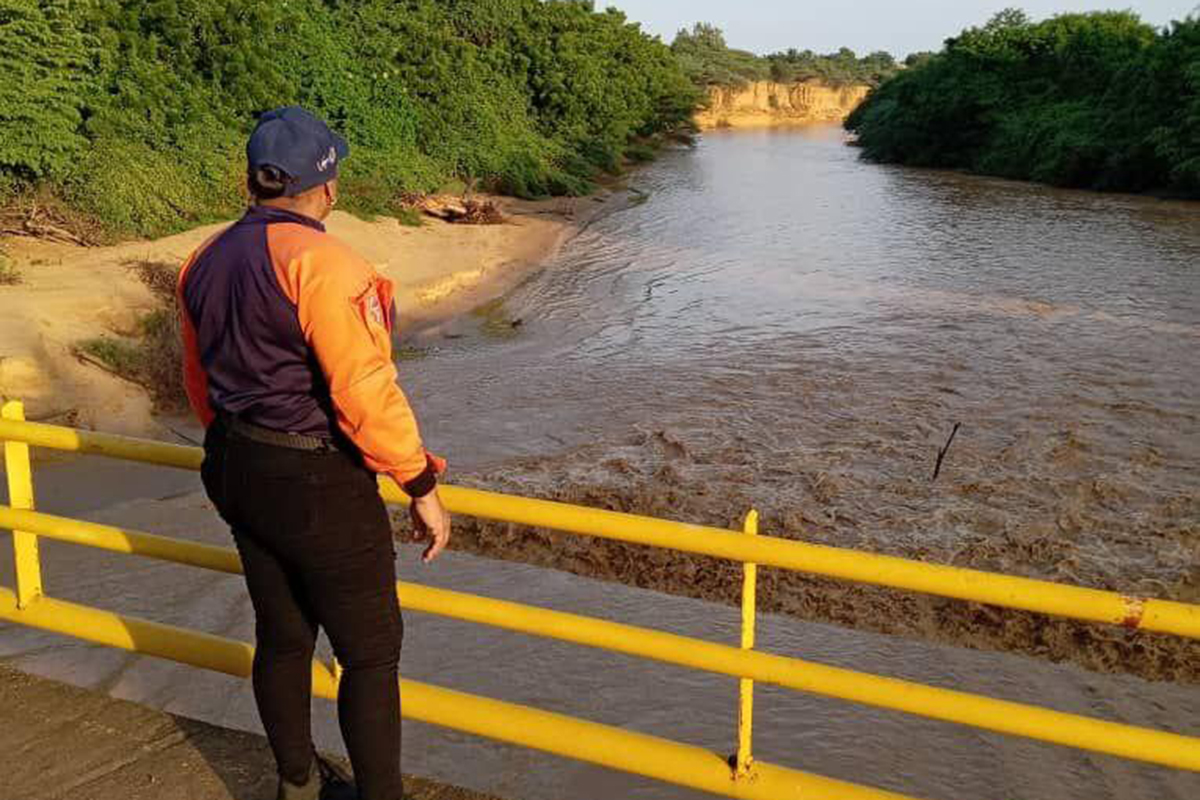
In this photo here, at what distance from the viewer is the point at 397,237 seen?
18.2 m

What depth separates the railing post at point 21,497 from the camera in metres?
3.28

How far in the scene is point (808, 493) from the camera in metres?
8.59

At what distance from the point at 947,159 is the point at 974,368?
3184 centimetres

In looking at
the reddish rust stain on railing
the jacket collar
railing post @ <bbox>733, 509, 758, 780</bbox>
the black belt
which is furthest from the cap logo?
the reddish rust stain on railing

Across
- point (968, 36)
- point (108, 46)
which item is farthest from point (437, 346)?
point (968, 36)

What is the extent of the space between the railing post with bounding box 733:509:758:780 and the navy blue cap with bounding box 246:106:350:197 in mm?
1232

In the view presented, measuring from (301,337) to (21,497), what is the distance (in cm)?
165

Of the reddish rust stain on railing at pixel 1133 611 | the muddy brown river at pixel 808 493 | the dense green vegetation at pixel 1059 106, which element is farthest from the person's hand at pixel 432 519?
the dense green vegetation at pixel 1059 106

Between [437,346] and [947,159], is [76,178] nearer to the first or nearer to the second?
[437,346]

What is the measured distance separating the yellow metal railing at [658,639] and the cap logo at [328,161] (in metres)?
0.80

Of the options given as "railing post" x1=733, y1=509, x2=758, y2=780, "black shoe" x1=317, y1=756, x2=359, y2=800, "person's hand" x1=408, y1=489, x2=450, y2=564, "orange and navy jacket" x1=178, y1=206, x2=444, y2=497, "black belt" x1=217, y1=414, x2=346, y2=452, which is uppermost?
"orange and navy jacket" x1=178, y1=206, x2=444, y2=497

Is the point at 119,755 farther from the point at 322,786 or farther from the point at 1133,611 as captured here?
the point at 1133,611

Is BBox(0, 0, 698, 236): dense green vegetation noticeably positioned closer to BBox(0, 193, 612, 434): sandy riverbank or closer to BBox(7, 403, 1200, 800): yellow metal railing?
BBox(0, 193, 612, 434): sandy riverbank

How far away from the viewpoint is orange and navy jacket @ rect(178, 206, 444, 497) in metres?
2.22
